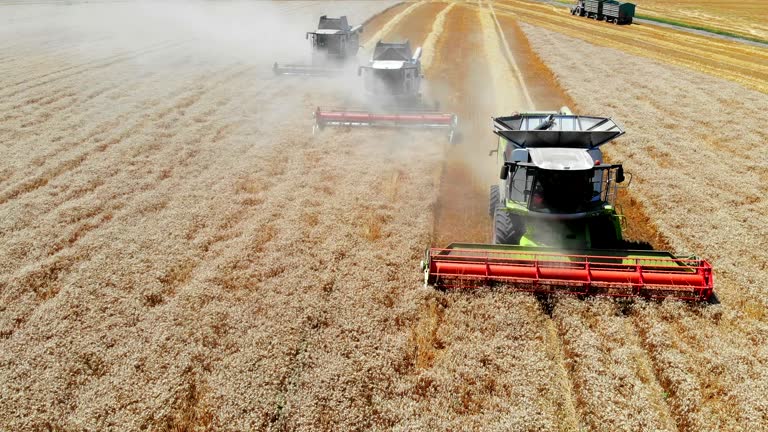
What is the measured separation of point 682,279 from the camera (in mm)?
8805

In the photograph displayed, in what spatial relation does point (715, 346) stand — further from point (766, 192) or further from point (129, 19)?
point (129, 19)

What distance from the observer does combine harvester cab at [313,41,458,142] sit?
1800 cm

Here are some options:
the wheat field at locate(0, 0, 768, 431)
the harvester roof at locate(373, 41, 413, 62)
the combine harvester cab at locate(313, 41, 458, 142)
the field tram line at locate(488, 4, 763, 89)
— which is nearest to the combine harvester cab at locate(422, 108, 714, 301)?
the wheat field at locate(0, 0, 768, 431)

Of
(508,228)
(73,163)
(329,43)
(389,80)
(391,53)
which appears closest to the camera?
(508,228)

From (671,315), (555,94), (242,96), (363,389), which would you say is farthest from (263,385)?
(555,94)

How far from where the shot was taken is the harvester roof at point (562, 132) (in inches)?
407

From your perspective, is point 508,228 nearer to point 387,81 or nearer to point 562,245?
point 562,245

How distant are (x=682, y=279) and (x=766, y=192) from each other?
774 cm

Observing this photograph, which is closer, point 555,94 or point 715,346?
point 715,346

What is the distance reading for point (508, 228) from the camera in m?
10.0

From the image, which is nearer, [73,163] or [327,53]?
[73,163]

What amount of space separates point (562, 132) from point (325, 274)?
6.53 meters

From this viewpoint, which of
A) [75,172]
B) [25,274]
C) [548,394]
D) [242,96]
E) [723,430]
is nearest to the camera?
[723,430]

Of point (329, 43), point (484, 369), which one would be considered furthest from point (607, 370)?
point (329, 43)
